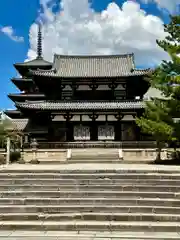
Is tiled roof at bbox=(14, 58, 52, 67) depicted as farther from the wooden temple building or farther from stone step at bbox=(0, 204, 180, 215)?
stone step at bbox=(0, 204, 180, 215)

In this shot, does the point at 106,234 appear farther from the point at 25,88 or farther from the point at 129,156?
the point at 25,88

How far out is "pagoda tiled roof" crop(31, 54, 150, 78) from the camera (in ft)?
101

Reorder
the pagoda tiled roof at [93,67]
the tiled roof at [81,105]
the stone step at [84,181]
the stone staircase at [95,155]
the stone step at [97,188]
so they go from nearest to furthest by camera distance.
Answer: the stone step at [97,188], the stone step at [84,181], the stone staircase at [95,155], the tiled roof at [81,105], the pagoda tiled roof at [93,67]

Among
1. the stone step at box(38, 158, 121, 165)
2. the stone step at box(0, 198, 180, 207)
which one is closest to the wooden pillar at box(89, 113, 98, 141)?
the stone step at box(38, 158, 121, 165)

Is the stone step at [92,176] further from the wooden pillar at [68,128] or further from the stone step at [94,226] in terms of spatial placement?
the wooden pillar at [68,128]

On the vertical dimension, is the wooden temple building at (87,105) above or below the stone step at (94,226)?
above

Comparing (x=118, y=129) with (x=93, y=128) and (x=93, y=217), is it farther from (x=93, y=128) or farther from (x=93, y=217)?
(x=93, y=217)

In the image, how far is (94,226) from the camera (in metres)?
8.23

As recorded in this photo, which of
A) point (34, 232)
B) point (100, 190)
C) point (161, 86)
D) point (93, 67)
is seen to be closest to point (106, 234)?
point (34, 232)

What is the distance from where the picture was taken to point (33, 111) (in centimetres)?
2995

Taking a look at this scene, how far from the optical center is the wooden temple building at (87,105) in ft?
97.0

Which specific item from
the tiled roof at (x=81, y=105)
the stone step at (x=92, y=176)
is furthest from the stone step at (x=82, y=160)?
the stone step at (x=92, y=176)

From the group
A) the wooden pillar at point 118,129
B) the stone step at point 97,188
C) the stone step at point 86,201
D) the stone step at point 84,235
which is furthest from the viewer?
the wooden pillar at point 118,129

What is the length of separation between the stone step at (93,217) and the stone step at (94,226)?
0.90 ft
